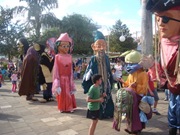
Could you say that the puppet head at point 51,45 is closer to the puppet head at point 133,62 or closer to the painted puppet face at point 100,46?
the painted puppet face at point 100,46

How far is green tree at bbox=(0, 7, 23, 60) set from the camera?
19.6 metres

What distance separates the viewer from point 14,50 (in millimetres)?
20062

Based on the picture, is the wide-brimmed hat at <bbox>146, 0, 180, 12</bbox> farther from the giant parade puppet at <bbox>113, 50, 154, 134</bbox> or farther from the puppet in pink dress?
the puppet in pink dress

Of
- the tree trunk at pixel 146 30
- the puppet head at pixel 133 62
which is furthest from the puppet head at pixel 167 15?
the tree trunk at pixel 146 30

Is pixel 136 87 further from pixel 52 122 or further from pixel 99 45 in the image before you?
pixel 52 122

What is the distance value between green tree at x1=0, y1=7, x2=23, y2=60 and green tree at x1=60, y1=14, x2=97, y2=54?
980cm

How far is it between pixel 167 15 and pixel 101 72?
2.02m

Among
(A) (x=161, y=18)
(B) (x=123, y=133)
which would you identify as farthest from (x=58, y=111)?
(A) (x=161, y=18)

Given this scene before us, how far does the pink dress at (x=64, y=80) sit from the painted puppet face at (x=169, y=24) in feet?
9.52

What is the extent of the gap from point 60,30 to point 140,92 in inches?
945

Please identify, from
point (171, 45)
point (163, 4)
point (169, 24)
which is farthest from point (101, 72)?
point (163, 4)

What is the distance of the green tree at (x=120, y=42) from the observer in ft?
112

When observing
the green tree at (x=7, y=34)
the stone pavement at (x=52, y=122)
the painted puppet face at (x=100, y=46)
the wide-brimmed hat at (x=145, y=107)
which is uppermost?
the green tree at (x=7, y=34)

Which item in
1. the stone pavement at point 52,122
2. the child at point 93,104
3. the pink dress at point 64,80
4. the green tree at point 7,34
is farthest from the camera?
the green tree at point 7,34
